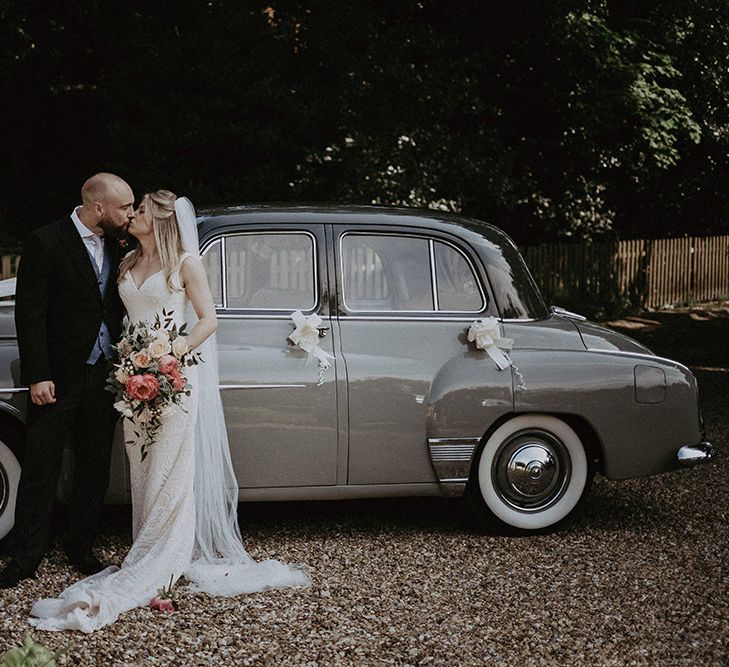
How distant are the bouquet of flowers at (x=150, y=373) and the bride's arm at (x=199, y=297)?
0.08 meters

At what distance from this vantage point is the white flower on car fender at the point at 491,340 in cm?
587

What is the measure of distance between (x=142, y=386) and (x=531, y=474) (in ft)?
7.31

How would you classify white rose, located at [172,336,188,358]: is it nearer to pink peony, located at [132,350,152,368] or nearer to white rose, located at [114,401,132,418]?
pink peony, located at [132,350,152,368]

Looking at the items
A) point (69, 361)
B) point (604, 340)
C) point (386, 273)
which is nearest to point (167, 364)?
point (69, 361)

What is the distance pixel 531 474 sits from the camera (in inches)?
236

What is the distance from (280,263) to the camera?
5828 millimetres

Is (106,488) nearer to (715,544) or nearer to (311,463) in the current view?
(311,463)

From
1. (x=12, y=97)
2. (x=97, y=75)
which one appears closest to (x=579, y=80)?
(x=97, y=75)

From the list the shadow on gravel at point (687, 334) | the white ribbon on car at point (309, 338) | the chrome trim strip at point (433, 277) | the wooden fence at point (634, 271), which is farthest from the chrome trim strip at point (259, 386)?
the wooden fence at point (634, 271)

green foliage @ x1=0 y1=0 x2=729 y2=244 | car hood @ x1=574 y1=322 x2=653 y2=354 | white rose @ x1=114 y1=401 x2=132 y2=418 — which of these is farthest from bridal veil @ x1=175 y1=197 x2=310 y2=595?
green foliage @ x1=0 y1=0 x2=729 y2=244

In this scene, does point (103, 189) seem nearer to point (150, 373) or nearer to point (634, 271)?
point (150, 373)

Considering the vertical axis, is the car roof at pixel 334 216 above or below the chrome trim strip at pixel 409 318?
above

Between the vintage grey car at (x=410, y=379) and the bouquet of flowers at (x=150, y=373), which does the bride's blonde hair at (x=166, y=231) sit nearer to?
the bouquet of flowers at (x=150, y=373)

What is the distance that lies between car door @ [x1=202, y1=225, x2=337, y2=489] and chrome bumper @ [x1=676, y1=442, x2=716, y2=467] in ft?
6.30
